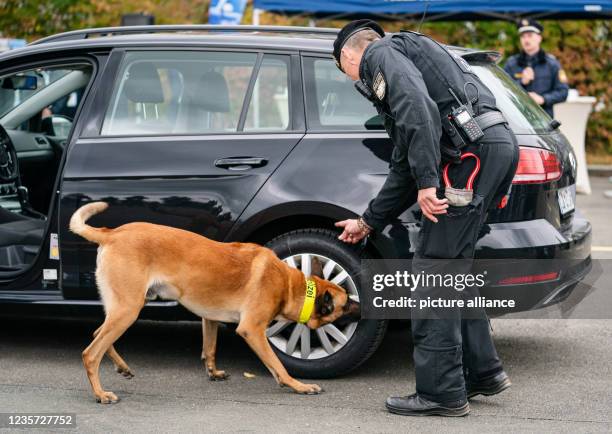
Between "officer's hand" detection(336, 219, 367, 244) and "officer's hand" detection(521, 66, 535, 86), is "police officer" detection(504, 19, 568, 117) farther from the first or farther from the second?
"officer's hand" detection(336, 219, 367, 244)

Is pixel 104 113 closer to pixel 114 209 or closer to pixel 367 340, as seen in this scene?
pixel 114 209

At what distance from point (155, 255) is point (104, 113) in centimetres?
99

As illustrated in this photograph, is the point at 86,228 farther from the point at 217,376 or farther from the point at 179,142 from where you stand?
the point at 217,376

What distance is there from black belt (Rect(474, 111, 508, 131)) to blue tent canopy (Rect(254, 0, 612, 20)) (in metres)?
8.37

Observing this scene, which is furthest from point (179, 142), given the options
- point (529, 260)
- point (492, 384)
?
point (492, 384)

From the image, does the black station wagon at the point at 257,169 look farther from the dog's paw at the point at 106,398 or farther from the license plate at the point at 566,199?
the dog's paw at the point at 106,398

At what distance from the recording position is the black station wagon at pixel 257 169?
16.1 ft

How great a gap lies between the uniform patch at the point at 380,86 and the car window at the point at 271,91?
2.96 ft

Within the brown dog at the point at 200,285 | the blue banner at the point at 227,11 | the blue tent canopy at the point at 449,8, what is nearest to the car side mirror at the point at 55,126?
the brown dog at the point at 200,285

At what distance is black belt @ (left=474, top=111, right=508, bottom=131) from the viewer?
14.3 feet

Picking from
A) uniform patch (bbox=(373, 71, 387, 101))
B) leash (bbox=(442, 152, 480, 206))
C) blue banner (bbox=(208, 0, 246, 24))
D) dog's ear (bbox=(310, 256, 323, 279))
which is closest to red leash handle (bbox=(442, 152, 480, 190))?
leash (bbox=(442, 152, 480, 206))

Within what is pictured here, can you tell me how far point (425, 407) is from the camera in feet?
14.8

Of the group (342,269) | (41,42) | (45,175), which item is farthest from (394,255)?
(45,175)

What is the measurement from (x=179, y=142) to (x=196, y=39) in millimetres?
583
